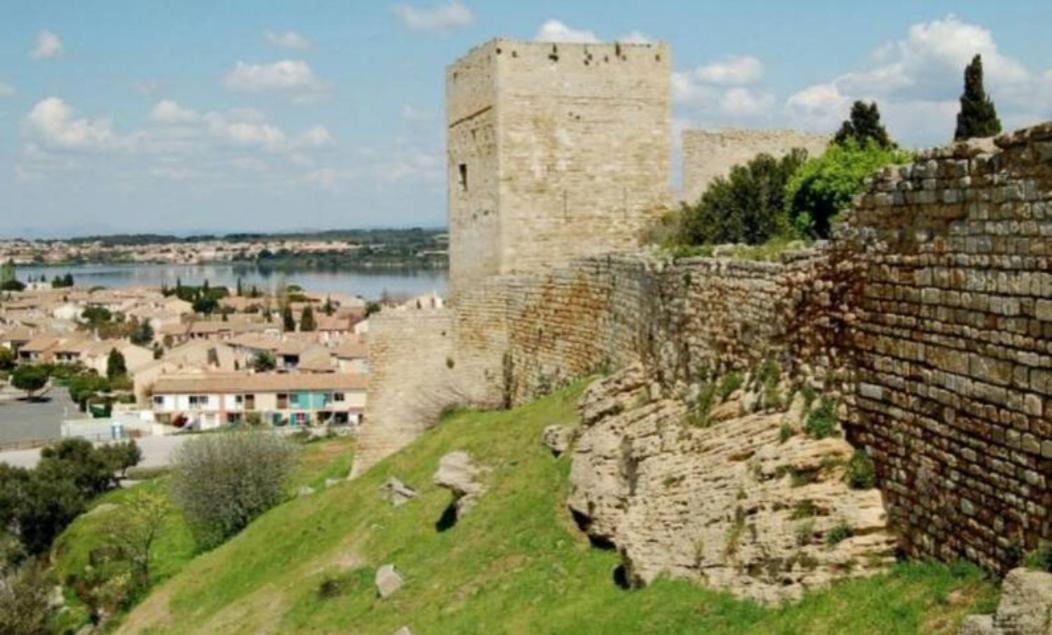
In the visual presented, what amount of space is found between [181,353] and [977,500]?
12099 cm

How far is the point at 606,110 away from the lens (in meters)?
25.4

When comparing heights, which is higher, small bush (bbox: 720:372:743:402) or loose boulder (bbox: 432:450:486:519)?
small bush (bbox: 720:372:743:402)

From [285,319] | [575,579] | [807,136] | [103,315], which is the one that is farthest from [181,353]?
[575,579]

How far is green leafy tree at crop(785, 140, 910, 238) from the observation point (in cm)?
2170

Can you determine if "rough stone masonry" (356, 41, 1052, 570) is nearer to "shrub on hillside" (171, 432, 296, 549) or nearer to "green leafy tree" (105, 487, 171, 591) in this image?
"shrub on hillside" (171, 432, 296, 549)

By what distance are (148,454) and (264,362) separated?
40221 millimetres

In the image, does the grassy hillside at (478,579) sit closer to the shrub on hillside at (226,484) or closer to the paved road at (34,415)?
the shrub on hillside at (226,484)

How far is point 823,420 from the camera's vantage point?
34.8 ft

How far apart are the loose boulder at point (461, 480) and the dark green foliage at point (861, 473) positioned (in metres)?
8.15

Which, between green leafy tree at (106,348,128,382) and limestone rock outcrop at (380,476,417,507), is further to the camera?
green leafy tree at (106,348,128,382)

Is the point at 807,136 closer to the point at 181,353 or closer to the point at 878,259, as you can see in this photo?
the point at 878,259

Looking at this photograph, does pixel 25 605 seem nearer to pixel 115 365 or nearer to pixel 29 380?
pixel 29 380

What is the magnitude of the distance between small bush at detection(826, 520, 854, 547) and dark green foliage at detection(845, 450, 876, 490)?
0.38m

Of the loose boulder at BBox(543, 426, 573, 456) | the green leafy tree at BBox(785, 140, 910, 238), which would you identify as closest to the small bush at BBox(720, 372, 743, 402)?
the loose boulder at BBox(543, 426, 573, 456)
